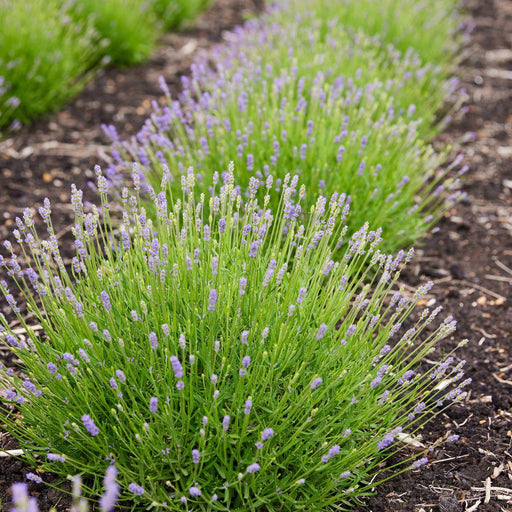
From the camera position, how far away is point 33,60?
221 inches

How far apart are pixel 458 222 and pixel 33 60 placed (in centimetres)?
410

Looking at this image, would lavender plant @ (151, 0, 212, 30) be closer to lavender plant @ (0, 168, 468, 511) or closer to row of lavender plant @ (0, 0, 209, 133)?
row of lavender plant @ (0, 0, 209, 133)

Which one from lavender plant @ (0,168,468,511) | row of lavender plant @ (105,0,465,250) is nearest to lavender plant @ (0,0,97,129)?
row of lavender plant @ (105,0,465,250)

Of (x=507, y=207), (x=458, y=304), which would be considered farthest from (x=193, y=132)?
(x=507, y=207)

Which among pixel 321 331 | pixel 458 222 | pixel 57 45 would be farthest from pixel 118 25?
pixel 321 331

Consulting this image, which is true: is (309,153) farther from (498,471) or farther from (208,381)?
(498,471)

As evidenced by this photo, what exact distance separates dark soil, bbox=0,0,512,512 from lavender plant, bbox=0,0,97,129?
0.19 metres

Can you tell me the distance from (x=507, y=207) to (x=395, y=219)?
5.10 ft

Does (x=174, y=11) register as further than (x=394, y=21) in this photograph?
Yes

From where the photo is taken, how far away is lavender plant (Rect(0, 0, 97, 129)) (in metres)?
5.41

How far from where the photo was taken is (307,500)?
2.25 metres

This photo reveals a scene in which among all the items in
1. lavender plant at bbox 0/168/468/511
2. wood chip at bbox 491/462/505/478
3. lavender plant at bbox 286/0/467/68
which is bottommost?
wood chip at bbox 491/462/505/478

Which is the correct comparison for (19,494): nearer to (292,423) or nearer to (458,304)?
(292,423)

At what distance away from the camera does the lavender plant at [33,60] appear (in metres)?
5.41
